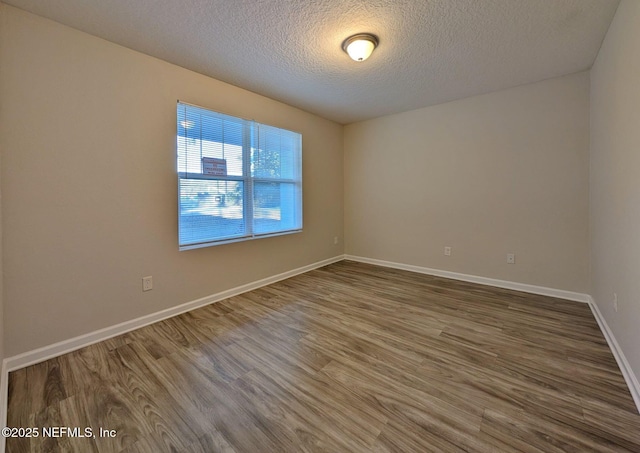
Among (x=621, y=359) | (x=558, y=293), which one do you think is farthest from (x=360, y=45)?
(x=558, y=293)

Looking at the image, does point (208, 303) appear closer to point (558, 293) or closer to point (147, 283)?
point (147, 283)

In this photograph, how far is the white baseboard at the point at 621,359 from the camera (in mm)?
1483

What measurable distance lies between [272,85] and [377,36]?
4.51 feet

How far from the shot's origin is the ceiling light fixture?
2162 millimetres

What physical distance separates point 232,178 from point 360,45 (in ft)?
6.05

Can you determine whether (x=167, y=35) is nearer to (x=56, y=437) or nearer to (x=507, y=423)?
(x=56, y=437)

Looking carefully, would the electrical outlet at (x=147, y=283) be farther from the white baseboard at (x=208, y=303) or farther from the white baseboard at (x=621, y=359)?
the white baseboard at (x=621, y=359)

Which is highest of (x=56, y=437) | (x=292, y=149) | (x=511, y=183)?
(x=292, y=149)

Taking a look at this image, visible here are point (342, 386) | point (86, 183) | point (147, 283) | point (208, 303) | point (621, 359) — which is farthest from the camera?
point (208, 303)

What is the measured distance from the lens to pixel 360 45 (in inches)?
86.3

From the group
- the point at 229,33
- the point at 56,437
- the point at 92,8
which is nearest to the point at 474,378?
the point at 56,437

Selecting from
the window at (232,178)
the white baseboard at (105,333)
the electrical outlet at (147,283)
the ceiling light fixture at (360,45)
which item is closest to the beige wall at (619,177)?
the ceiling light fixture at (360,45)

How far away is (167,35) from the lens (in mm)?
2148

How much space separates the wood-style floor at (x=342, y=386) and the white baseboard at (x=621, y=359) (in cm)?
4
